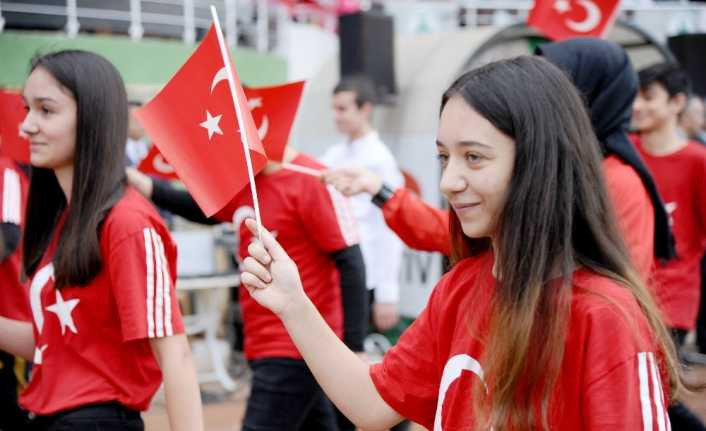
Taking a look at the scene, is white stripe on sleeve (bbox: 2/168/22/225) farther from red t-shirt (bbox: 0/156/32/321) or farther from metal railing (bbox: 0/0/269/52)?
metal railing (bbox: 0/0/269/52)

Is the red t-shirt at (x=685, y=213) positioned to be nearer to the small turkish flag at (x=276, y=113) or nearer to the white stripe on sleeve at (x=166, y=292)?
the small turkish flag at (x=276, y=113)

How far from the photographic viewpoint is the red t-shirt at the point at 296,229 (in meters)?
3.60

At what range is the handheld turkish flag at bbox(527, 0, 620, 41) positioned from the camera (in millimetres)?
4754

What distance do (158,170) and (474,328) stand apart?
6.94 feet

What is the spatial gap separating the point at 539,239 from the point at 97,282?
1.33 metres

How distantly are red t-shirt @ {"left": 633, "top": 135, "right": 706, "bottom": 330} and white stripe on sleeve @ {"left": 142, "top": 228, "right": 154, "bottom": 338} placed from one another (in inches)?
119

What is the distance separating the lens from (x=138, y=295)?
2.51 meters

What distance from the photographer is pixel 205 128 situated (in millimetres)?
2275

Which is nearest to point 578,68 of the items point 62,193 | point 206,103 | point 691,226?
point 206,103

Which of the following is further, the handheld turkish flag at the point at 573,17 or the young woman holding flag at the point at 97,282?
the handheld turkish flag at the point at 573,17

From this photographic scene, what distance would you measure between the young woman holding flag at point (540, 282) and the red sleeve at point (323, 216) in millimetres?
1664

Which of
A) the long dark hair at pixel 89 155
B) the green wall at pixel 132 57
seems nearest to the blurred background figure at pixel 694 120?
the green wall at pixel 132 57

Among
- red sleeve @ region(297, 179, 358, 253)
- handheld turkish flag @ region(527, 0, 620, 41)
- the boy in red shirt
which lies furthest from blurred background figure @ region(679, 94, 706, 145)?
red sleeve @ region(297, 179, 358, 253)

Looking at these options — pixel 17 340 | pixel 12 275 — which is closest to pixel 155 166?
pixel 12 275
